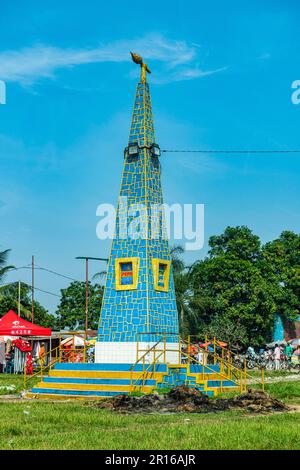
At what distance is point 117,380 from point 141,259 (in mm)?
4644

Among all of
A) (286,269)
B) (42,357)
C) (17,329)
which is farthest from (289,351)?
(42,357)

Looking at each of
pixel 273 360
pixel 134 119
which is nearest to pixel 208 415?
pixel 134 119

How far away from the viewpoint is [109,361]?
2212 centimetres

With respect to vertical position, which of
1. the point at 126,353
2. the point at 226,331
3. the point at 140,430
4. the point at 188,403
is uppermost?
the point at 126,353

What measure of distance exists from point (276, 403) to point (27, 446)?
803 cm

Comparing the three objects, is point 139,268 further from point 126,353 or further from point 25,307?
point 25,307

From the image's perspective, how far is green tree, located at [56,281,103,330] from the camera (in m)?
70.7

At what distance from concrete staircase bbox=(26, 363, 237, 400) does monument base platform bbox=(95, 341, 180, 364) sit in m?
1.16

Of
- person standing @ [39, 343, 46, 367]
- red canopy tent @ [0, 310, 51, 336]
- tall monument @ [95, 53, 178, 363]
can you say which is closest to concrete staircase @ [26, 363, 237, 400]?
tall monument @ [95, 53, 178, 363]

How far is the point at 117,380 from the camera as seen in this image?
19.6 metres

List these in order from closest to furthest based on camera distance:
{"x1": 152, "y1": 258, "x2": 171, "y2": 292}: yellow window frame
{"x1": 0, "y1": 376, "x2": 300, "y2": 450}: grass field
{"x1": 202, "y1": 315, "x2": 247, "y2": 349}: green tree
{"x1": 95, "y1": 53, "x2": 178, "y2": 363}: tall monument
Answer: {"x1": 0, "y1": 376, "x2": 300, "y2": 450}: grass field < {"x1": 95, "y1": 53, "x2": 178, "y2": 363}: tall monument < {"x1": 152, "y1": 258, "x2": 171, "y2": 292}: yellow window frame < {"x1": 202, "y1": 315, "x2": 247, "y2": 349}: green tree

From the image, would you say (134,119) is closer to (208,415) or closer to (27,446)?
(208,415)

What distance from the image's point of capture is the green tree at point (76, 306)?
70688mm

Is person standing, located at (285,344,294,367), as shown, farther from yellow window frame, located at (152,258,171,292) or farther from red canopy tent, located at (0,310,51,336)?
yellow window frame, located at (152,258,171,292)
